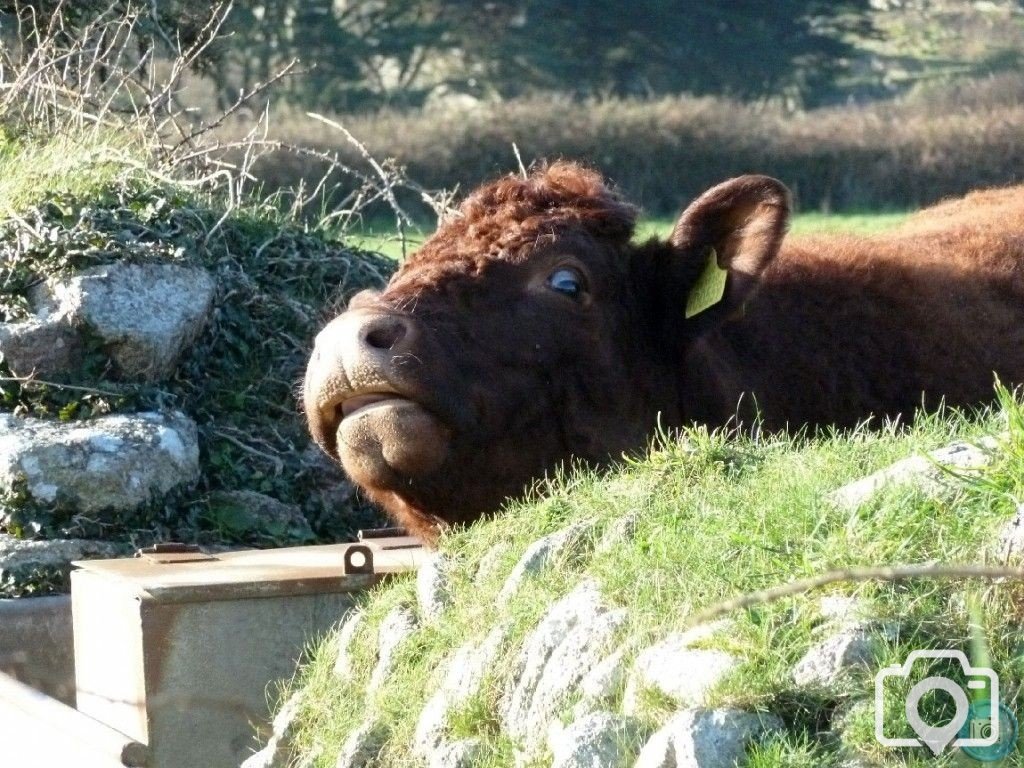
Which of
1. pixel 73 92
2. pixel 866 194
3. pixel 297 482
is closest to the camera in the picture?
pixel 297 482

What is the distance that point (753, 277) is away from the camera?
655cm

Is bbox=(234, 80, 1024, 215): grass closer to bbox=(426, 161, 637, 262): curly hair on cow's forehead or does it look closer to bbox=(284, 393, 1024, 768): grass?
bbox=(426, 161, 637, 262): curly hair on cow's forehead

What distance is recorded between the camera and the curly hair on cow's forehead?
6449mm

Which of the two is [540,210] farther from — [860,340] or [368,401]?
[860,340]

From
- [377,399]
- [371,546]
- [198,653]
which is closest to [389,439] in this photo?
[377,399]

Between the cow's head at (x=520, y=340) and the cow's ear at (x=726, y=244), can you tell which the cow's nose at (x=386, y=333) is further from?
the cow's ear at (x=726, y=244)

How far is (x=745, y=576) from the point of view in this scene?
13.2 feet

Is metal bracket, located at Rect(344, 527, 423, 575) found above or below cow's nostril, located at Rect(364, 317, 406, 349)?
below

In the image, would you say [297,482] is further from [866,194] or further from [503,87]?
[503,87]

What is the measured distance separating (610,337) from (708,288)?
416 millimetres

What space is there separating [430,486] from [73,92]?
6.29m

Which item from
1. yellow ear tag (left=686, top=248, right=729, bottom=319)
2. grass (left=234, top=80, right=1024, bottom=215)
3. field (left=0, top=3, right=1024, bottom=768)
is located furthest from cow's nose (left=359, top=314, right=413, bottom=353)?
grass (left=234, top=80, right=1024, bottom=215)

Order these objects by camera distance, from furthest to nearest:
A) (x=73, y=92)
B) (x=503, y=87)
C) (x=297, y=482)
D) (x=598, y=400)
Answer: (x=503, y=87), (x=73, y=92), (x=297, y=482), (x=598, y=400)


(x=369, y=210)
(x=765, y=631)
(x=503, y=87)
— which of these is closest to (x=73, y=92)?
(x=765, y=631)
